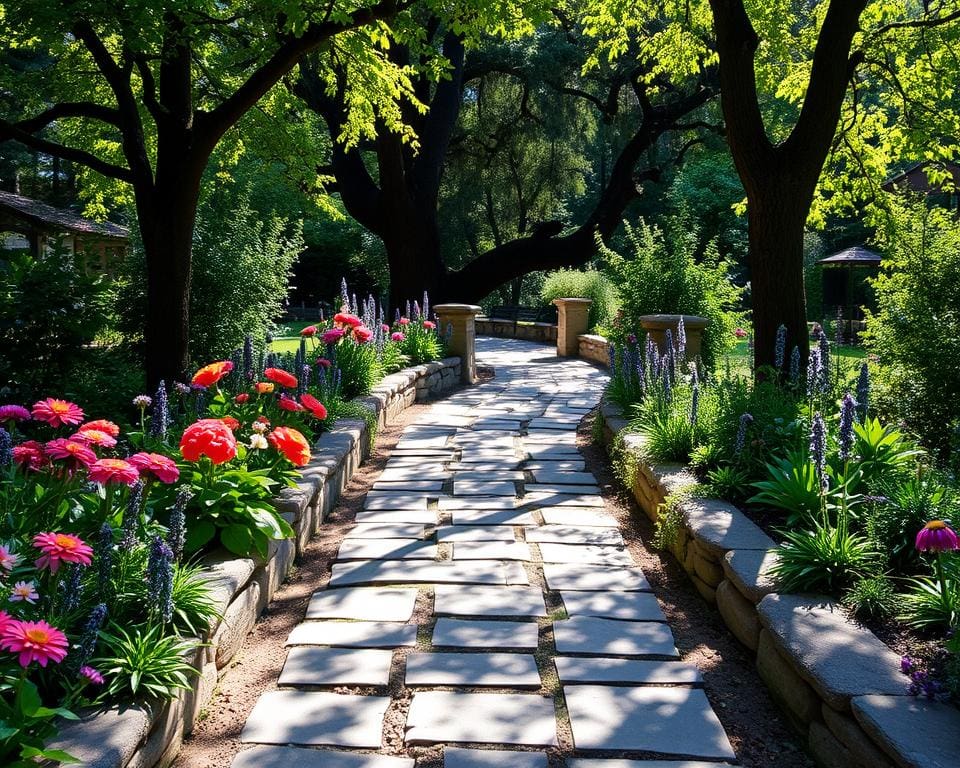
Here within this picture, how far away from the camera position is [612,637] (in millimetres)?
3479

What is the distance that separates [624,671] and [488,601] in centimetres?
84

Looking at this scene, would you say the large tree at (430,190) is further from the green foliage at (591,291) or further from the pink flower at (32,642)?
the pink flower at (32,642)

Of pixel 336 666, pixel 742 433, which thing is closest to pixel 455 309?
pixel 742 433

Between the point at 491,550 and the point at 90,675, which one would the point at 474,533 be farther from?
the point at 90,675

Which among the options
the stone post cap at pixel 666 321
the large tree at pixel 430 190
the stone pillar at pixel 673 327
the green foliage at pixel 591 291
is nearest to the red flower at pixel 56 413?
the stone pillar at pixel 673 327

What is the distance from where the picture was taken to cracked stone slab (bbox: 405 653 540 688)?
10.0 ft

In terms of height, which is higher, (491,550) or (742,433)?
(742,433)

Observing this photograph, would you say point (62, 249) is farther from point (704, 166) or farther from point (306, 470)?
point (704, 166)

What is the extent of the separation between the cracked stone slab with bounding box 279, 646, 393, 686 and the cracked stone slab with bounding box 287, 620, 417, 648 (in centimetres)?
6

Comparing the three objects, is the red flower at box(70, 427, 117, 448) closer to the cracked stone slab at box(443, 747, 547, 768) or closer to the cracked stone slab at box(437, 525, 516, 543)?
the cracked stone slab at box(443, 747, 547, 768)

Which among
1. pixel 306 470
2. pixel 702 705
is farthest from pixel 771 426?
pixel 306 470

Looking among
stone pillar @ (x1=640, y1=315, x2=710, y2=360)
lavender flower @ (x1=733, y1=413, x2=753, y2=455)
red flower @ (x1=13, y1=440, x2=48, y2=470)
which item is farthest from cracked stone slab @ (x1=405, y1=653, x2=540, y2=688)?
stone pillar @ (x1=640, y1=315, x2=710, y2=360)

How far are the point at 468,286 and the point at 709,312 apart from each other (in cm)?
665

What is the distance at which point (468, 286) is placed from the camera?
51.6ft
